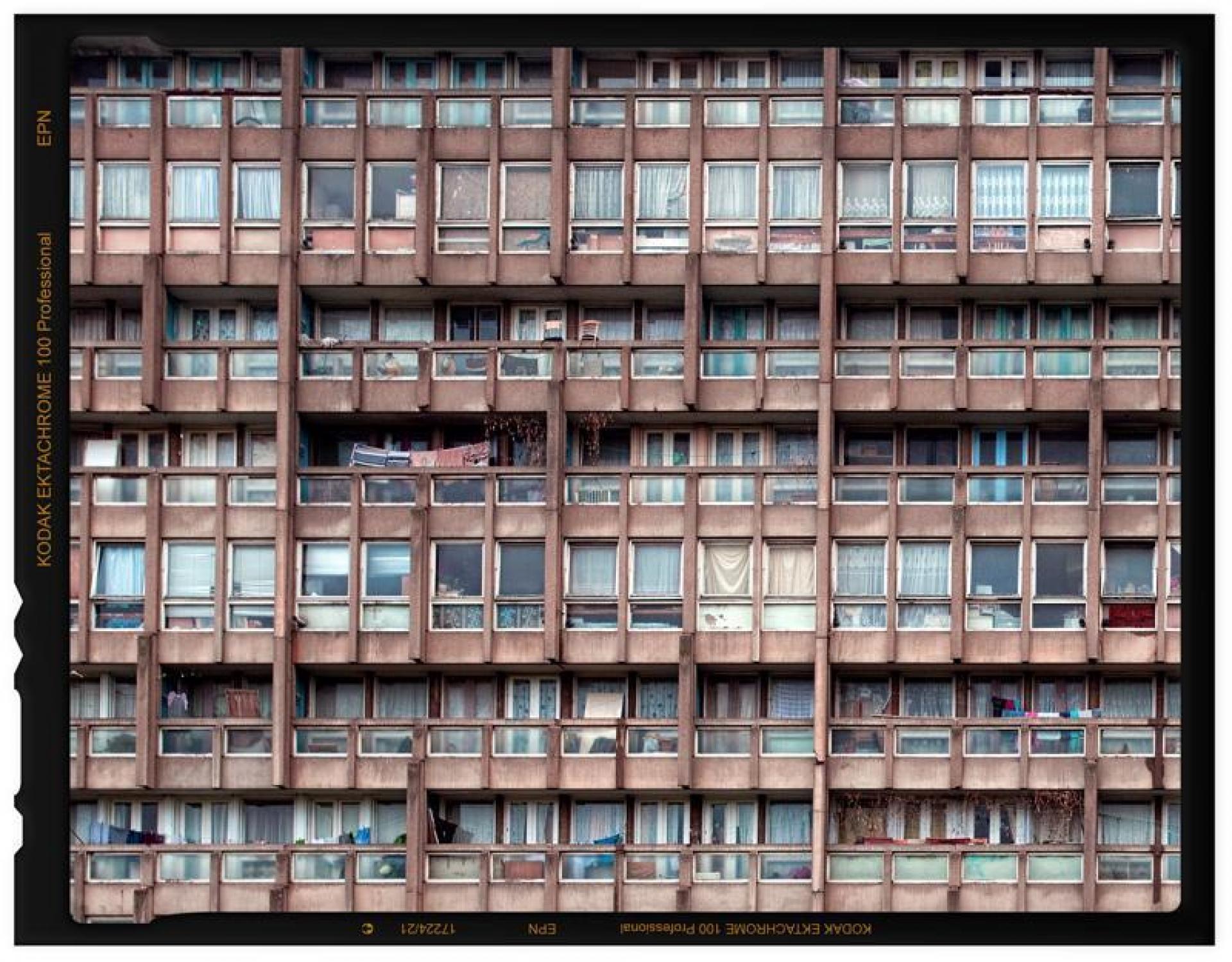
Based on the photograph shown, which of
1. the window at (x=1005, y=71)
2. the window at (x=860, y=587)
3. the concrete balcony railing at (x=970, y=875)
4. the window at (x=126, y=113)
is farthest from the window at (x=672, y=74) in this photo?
the concrete balcony railing at (x=970, y=875)

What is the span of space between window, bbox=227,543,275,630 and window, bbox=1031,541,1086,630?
24.5 ft

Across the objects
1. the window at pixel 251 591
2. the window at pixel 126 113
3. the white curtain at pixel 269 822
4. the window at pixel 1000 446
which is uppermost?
the window at pixel 126 113

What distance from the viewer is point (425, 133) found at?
22.8 m

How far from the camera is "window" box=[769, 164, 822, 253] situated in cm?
2277

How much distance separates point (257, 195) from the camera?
2311 centimetres

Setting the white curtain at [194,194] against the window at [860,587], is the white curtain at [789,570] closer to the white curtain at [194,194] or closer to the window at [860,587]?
the window at [860,587]

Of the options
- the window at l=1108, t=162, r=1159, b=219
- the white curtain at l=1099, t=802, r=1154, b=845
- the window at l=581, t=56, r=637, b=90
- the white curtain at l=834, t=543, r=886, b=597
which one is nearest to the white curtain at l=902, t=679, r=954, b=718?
the white curtain at l=834, t=543, r=886, b=597

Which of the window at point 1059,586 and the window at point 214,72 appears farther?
the window at point 1059,586

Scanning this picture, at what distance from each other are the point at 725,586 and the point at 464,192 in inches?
183

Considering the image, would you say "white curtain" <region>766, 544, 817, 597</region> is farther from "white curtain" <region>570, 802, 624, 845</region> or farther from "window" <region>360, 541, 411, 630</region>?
"window" <region>360, 541, 411, 630</region>

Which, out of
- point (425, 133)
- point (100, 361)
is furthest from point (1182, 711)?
point (100, 361)

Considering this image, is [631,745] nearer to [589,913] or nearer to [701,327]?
[701,327]

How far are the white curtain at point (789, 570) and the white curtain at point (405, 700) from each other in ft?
12.0

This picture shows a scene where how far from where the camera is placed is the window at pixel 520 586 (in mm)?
22734
